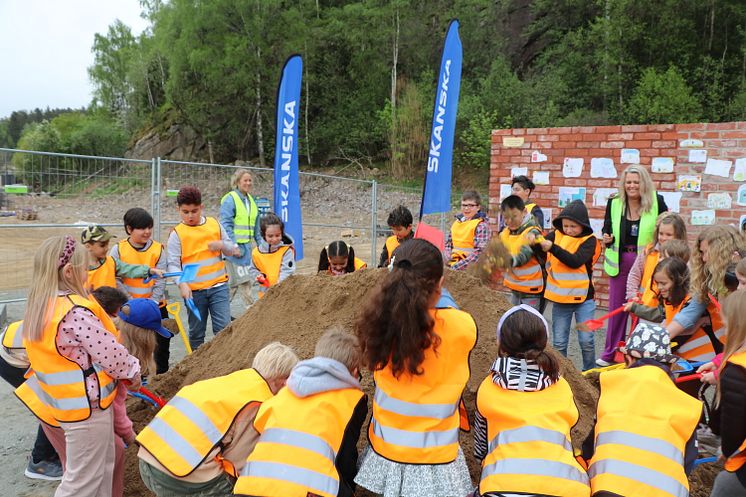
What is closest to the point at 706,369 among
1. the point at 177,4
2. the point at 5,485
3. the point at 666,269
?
the point at 666,269

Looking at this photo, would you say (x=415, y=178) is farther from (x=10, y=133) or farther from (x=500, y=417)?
(x=10, y=133)

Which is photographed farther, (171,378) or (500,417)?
(171,378)

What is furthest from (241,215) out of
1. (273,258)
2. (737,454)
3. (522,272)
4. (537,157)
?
(737,454)

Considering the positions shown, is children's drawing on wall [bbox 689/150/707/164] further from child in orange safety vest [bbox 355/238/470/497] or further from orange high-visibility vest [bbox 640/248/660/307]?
child in orange safety vest [bbox 355/238/470/497]

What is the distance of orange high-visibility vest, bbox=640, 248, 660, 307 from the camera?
470cm

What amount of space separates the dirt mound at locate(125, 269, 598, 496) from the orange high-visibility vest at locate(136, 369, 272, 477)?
119 cm

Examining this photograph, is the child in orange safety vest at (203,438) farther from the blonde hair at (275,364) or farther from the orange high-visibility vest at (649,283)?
the orange high-visibility vest at (649,283)

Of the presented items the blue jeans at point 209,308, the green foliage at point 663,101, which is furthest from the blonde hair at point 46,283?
the green foliage at point 663,101

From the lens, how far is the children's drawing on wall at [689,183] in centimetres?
729

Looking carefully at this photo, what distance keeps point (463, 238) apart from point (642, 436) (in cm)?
375

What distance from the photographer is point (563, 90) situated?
67.7 feet

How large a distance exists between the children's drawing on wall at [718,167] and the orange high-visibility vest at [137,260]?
6475mm

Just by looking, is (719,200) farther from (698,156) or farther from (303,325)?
(303,325)

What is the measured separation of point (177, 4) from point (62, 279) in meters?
27.3
